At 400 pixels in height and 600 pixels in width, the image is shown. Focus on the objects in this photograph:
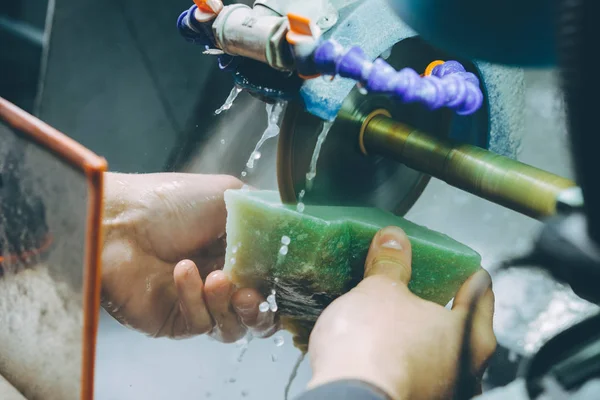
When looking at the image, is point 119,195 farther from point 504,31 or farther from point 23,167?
point 504,31

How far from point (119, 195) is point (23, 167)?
482 mm

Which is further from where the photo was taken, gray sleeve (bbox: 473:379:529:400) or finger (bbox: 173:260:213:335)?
finger (bbox: 173:260:213:335)

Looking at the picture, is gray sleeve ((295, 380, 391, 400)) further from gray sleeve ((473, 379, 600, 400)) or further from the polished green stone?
the polished green stone

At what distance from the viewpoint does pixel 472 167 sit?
0.94 metres

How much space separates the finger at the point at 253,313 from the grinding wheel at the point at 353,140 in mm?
293

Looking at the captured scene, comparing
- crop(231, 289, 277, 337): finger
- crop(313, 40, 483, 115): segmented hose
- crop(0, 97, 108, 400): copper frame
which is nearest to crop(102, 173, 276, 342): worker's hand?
crop(231, 289, 277, 337): finger

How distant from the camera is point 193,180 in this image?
149 cm

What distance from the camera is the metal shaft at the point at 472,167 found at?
853 millimetres

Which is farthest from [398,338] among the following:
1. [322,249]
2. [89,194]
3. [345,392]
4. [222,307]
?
[222,307]

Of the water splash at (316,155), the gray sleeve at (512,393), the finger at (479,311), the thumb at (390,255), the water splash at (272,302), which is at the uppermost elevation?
the water splash at (316,155)

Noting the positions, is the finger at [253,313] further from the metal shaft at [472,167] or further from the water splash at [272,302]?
the metal shaft at [472,167]

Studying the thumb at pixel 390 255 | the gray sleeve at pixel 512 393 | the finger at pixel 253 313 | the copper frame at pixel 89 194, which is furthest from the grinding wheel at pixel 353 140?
the gray sleeve at pixel 512 393

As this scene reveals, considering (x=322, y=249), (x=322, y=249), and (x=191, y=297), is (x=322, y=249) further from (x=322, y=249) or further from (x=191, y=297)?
(x=191, y=297)

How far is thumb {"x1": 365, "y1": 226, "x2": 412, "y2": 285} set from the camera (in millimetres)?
984
